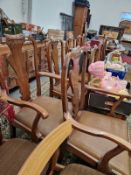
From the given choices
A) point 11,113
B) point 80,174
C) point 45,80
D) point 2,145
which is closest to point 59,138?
point 80,174

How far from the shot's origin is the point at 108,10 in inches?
284

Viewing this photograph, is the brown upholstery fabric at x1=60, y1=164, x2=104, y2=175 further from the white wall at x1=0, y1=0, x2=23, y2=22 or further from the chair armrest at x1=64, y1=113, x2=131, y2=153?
the white wall at x1=0, y1=0, x2=23, y2=22

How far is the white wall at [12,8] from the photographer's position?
316 centimetres

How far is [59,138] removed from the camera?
2.05ft

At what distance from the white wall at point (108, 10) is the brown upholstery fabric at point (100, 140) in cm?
664

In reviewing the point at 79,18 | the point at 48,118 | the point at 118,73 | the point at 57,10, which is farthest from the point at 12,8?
the point at 79,18

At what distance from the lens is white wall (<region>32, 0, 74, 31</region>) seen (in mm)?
4176

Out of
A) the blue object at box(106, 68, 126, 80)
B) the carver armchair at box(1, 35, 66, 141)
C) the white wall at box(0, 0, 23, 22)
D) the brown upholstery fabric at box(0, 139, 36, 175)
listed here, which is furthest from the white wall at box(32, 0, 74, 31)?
the brown upholstery fabric at box(0, 139, 36, 175)

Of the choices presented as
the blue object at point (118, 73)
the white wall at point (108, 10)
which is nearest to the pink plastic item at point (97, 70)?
the blue object at point (118, 73)

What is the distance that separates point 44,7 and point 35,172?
4594 millimetres

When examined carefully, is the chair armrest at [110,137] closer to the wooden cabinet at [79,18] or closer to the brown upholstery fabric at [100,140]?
the brown upholstery fabric at [100,140]

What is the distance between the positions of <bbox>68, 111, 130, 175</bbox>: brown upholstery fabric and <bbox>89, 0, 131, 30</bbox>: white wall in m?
6.64

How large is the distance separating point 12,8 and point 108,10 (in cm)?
494

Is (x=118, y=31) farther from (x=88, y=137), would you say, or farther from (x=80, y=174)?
(x=80, y=174)
